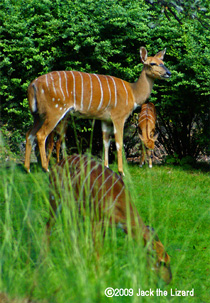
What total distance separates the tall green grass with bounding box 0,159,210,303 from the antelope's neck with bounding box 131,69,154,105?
1.09m

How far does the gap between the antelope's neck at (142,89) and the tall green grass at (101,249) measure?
1.09 metres

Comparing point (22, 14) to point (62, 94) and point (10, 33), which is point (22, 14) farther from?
point (62, 94)

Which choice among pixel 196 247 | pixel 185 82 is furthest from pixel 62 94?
pixel 196 247

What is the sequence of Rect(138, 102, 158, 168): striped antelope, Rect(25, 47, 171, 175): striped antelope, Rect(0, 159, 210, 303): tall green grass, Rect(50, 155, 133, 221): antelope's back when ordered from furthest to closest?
Rect(138, 102, 158, 168): striped antelope, Rect(25, 47, 171, 175): striped antelope, Rect(50, 155, 133, 221): antelope's back, Rect(0, 159, 210, 303): tall green grass

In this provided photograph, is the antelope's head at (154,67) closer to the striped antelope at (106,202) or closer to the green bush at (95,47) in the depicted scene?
the green bush at (95,47)

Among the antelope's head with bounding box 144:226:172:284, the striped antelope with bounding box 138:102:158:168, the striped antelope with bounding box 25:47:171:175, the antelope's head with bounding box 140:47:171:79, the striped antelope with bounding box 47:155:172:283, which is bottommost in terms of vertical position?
the antelope's head with bounding box 144:226:172:284

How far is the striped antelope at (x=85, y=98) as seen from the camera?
629 centimetres

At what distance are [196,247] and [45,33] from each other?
15.0 feet

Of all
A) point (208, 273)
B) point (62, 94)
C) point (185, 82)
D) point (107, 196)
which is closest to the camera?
point (107, 196)

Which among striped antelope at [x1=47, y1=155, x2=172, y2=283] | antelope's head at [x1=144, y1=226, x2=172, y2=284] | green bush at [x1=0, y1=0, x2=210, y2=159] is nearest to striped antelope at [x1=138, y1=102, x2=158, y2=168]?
green bush at [x1=0, y1=0, x2=210, y2=159]

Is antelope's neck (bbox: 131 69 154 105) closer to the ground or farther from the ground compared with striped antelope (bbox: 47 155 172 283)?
farther from the ground

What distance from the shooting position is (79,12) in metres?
7.72

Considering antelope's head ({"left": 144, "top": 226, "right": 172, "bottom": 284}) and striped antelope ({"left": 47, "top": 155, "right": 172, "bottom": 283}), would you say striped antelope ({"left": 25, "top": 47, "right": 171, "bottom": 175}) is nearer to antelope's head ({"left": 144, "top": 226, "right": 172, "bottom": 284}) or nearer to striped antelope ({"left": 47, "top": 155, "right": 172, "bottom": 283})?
striped antelope ({"left": 47, "top": 155, "right": 172, "bottom": 283})

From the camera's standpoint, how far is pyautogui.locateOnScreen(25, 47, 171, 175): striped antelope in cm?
629
